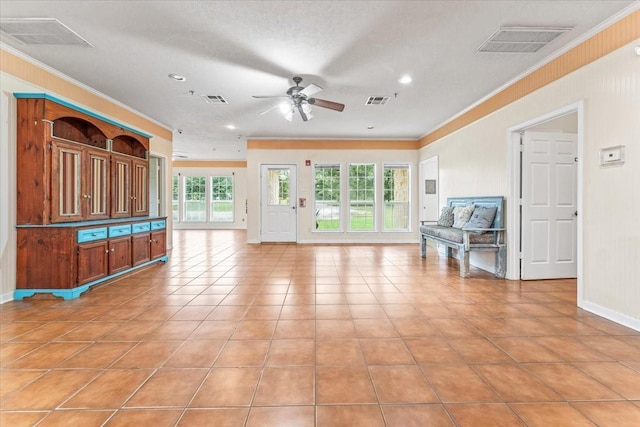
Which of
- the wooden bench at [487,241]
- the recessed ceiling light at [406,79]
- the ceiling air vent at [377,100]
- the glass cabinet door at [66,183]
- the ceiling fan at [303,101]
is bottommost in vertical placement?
the wooden bench at [487,241]

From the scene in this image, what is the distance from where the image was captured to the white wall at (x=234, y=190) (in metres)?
12.5

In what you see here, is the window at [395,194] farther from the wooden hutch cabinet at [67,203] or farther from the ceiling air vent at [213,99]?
the wooden hutch cabinet at [67,203]

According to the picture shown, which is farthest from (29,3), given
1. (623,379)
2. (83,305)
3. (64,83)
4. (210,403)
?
(623,379)

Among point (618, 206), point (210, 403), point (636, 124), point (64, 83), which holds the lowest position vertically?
point (210, 403)

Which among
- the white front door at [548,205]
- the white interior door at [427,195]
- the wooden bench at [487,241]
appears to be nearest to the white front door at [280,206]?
the white interior door at [427,195]

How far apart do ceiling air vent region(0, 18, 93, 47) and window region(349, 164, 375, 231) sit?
615 centimetres

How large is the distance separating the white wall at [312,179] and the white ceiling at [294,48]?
2.52 meters

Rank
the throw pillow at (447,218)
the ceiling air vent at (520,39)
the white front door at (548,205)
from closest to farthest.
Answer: the ceiling air vent at (520,39)
the white front door at (548,205)
the throw pillow at (447,218)

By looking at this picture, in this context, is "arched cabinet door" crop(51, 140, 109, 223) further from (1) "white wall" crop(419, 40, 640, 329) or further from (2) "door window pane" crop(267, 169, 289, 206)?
(1) "white wall" crop(419, 40, 640, 329)

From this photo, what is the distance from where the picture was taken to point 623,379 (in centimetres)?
188

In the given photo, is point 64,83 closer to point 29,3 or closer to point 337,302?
point 29,3

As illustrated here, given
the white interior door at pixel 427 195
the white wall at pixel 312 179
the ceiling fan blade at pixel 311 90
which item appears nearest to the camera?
the ceiling fan blade at pixel 311 90

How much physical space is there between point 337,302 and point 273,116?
4227 mm

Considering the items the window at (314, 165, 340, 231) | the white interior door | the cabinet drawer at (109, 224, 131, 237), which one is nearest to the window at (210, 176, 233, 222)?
the window at (314, 165, 340, 231)
